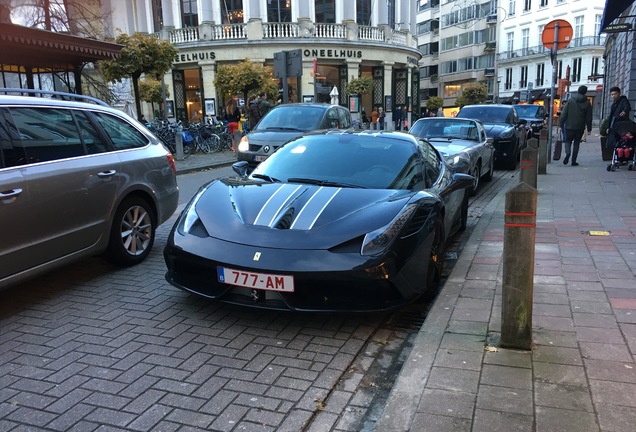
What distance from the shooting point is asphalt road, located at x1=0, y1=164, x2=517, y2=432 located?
8.82ft

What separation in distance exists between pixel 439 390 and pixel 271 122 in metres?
10.2

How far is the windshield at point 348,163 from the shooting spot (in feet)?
14.9

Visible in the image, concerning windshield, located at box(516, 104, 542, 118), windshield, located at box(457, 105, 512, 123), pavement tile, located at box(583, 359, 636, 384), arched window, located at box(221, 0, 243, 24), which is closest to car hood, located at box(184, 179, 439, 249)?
pavement tile, located at box(583, 359, 636, 384)

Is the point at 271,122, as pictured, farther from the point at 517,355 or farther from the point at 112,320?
the point at 517,355

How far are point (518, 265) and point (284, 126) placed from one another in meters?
9.41

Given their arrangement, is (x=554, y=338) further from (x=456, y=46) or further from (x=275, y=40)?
(x=456, y=46)

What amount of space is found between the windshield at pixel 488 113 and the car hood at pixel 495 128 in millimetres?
340

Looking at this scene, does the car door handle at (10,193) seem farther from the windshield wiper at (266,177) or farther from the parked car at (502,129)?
the parked car at (502,129)

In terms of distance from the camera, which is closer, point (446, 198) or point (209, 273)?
point (209, 273)

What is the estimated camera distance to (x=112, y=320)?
12.9 feet

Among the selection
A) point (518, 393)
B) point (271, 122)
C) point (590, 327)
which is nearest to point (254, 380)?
point (518, 393)

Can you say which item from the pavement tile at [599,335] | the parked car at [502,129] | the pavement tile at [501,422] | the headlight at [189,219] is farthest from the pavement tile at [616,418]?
the parked car at [502,129]

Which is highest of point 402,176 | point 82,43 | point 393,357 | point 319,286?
point 82,43

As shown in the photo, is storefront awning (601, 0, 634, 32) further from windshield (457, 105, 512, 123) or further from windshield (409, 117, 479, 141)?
windshield (409, 117, 479, 141)
